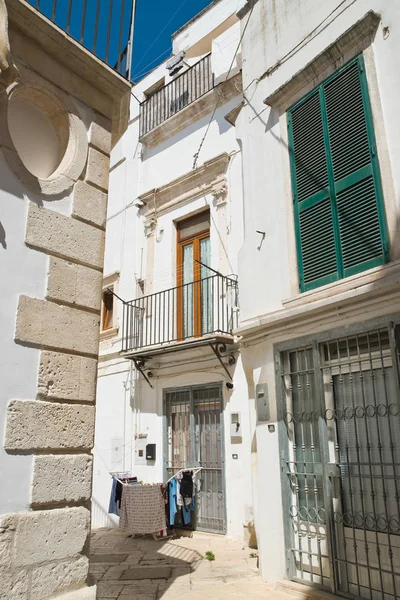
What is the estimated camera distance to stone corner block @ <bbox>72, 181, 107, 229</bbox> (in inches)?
148

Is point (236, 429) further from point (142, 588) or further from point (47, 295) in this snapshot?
point (47, 295)

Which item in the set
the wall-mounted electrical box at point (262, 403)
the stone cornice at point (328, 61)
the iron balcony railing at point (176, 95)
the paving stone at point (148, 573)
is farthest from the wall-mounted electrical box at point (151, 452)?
the iron balcony railing at point (176, 95)

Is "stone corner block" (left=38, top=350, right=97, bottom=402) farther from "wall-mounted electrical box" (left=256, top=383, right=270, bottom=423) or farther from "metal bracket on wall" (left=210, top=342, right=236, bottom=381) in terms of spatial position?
"metal bracket on wall" (left=210, top=342, right=236, bottom=381)

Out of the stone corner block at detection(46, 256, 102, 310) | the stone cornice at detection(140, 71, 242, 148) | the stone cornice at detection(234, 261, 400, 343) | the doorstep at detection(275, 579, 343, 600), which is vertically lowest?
the doorstep at detection(275, 579, 343, 600)

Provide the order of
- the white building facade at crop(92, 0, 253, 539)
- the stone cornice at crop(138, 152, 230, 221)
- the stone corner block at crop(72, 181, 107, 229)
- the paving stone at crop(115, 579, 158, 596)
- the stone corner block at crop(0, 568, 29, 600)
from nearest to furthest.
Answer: the stone corner block at crop(0, 568, 29, 600) → the stone corner block at crop(72, 181, 107, 229) → the paving stone at crop(115, 579, 158, 596) → the white building facade at crop(92, 0, 253, 539) → the stone cornice at crop(138, 152, 230, 221)

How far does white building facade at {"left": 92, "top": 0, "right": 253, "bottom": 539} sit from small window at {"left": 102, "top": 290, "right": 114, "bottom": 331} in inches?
1.3

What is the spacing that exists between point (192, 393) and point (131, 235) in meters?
4.27

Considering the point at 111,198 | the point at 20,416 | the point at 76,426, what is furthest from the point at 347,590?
the point at 111,198

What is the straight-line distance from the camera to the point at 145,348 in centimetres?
982

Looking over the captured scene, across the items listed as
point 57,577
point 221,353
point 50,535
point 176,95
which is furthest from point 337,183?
point 176,95

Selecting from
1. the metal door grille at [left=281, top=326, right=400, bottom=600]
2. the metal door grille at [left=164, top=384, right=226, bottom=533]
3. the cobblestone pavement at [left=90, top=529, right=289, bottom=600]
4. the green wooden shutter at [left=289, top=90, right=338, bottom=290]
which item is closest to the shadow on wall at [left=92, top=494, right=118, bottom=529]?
the cobblestone pavement at [left=90, top=529, right=289, bottom=600]

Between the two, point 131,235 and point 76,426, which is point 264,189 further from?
point 131,235

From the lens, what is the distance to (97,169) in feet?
13.1

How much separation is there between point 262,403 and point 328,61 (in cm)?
419
